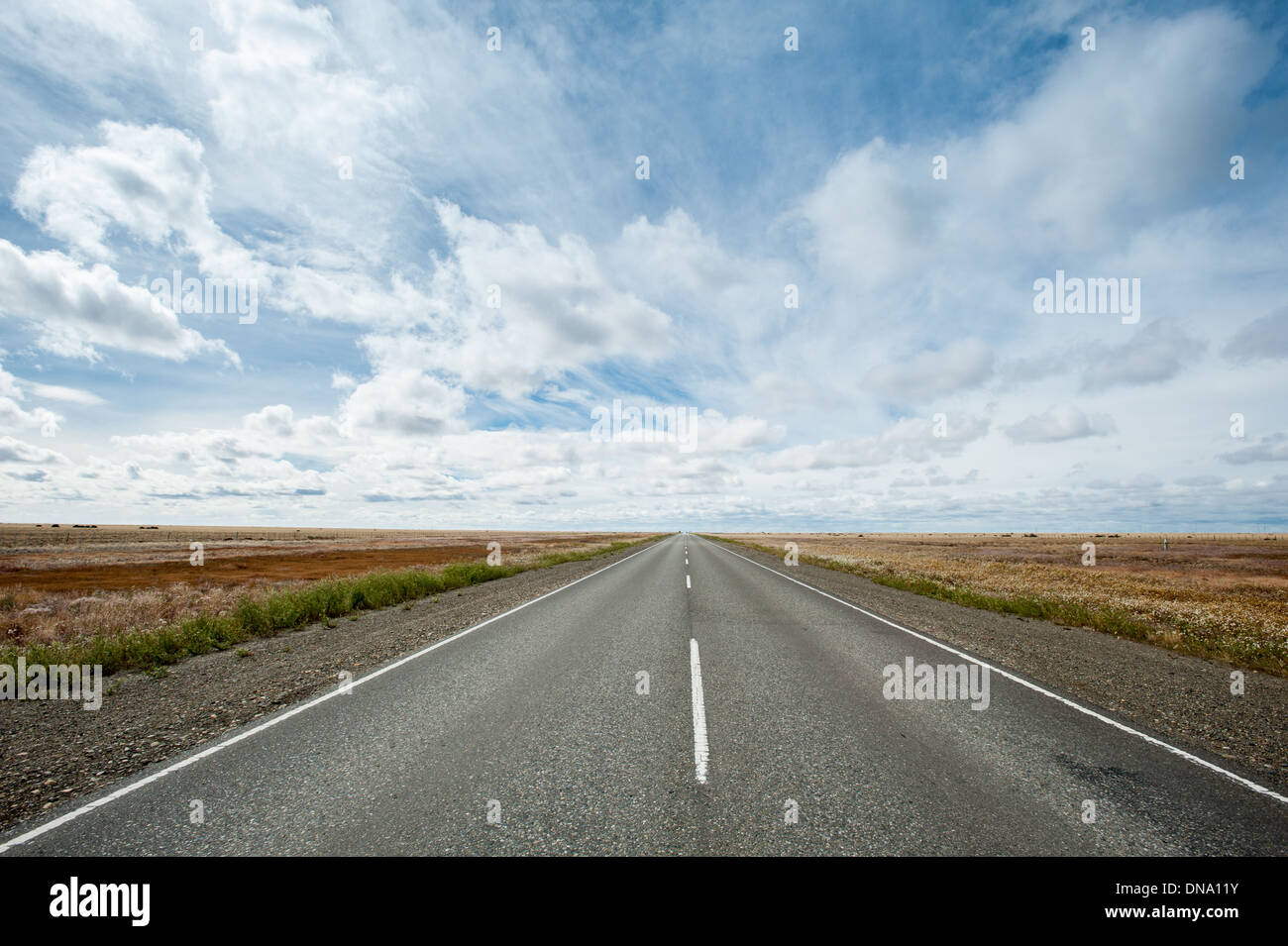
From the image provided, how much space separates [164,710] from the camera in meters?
6.04

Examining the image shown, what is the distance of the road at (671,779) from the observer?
11.2 ft

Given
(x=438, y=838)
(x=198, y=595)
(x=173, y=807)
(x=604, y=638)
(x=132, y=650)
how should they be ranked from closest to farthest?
(x=438, y=838) → (x=173, y=807) → (x=132, y=650) → (x=604, y=638) → (x=198, y=595)

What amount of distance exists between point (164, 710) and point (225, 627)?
17.0 feet

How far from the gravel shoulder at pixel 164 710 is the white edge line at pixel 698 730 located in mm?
4850

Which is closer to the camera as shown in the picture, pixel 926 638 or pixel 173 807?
pixel 173 807

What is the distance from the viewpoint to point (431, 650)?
28.6 ft

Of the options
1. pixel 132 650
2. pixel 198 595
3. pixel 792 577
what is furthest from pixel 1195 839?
pixel 198 595

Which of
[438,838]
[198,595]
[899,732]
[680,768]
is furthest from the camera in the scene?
[198,595]

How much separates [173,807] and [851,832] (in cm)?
497
